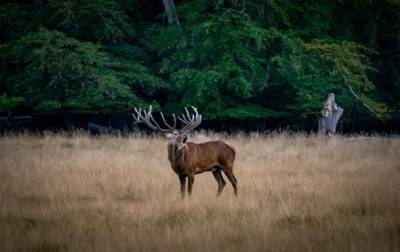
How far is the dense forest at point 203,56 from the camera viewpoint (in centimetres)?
Result: 2169

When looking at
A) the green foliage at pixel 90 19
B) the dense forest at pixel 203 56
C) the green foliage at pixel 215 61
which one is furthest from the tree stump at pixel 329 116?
the green foliage at pixel 90 19

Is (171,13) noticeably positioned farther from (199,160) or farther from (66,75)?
(199,160)

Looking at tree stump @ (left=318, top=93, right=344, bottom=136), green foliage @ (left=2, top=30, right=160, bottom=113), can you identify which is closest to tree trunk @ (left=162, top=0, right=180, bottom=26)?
green foliage @ (left=2, top=30, right=160, bottom=113)

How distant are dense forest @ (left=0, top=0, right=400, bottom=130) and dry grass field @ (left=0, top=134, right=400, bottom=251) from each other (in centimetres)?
670

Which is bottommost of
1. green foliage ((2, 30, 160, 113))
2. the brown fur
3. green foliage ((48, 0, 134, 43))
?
the brown fur

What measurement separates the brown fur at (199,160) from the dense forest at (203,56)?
11.5 meters

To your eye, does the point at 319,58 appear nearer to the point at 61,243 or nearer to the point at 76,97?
the point at 76,97

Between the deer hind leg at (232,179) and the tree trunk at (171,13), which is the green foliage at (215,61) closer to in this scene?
the tree trunk at (171,13)

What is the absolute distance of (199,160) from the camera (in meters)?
9.84

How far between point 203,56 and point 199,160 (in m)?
13.4

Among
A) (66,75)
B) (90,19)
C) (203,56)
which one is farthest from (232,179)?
(90,19)

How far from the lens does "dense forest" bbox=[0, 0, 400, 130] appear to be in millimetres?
21688

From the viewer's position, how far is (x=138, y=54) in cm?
2489

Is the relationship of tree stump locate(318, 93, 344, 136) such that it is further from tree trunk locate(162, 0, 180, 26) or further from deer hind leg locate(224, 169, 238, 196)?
deer hind leg locate(224, 169, 238, 196)
